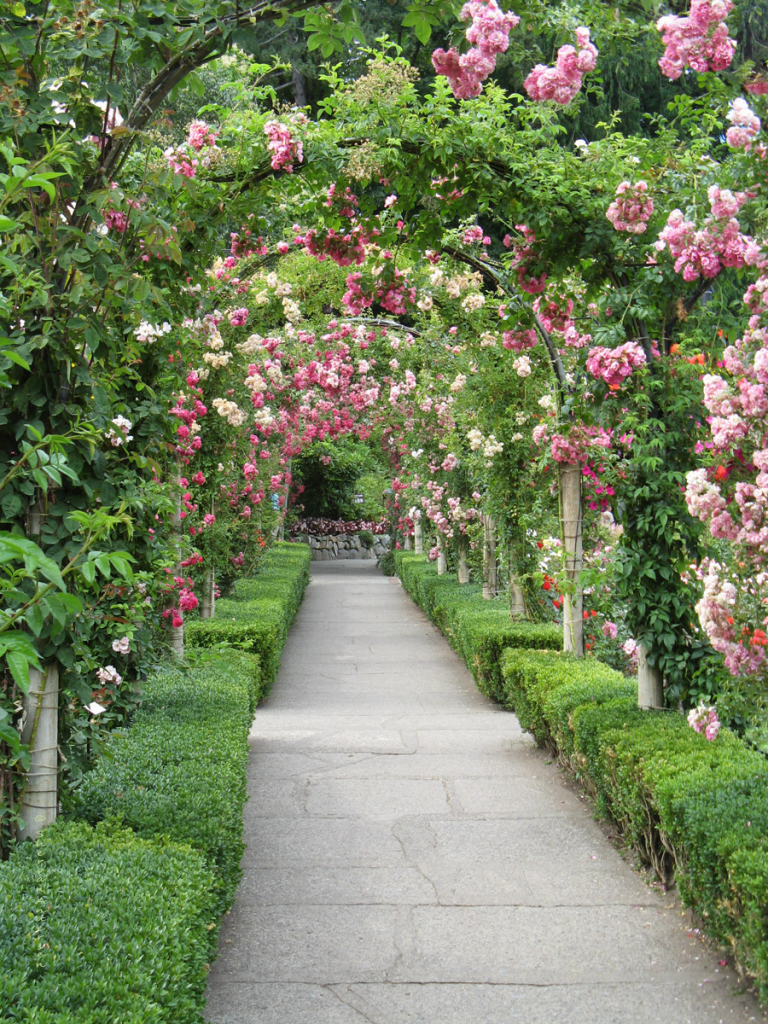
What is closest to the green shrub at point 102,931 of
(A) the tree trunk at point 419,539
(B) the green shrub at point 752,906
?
(B) the green shrub at point 752,906

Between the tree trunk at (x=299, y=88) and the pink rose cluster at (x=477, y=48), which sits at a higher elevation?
the tree trunk at (x=299, y=88)

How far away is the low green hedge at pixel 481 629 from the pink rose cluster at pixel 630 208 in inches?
171

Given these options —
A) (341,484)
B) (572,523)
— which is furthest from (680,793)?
(341,484)

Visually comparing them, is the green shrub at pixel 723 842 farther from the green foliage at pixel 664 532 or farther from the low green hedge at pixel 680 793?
the green foliage at pixel 664 532

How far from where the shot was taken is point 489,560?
37.1ft

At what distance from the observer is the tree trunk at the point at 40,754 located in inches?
123

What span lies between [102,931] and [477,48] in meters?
3.27

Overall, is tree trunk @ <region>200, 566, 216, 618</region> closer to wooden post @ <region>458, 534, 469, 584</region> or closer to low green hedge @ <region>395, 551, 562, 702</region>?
low green hedge @ <region>395, 551, 562, 702</region>

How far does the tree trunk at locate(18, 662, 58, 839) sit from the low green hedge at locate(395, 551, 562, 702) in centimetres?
551

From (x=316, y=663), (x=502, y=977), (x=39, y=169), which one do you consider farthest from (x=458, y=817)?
(x=316, y=663)

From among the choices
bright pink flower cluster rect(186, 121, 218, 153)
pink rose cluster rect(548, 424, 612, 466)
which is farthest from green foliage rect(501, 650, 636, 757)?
bright pink flower cluster rect(186, 121, 218, 153)

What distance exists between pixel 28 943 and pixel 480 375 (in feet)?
23.1

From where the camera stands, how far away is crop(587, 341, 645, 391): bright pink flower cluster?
15.2 feet

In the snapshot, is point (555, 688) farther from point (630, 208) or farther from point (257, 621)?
point (257, 621)
